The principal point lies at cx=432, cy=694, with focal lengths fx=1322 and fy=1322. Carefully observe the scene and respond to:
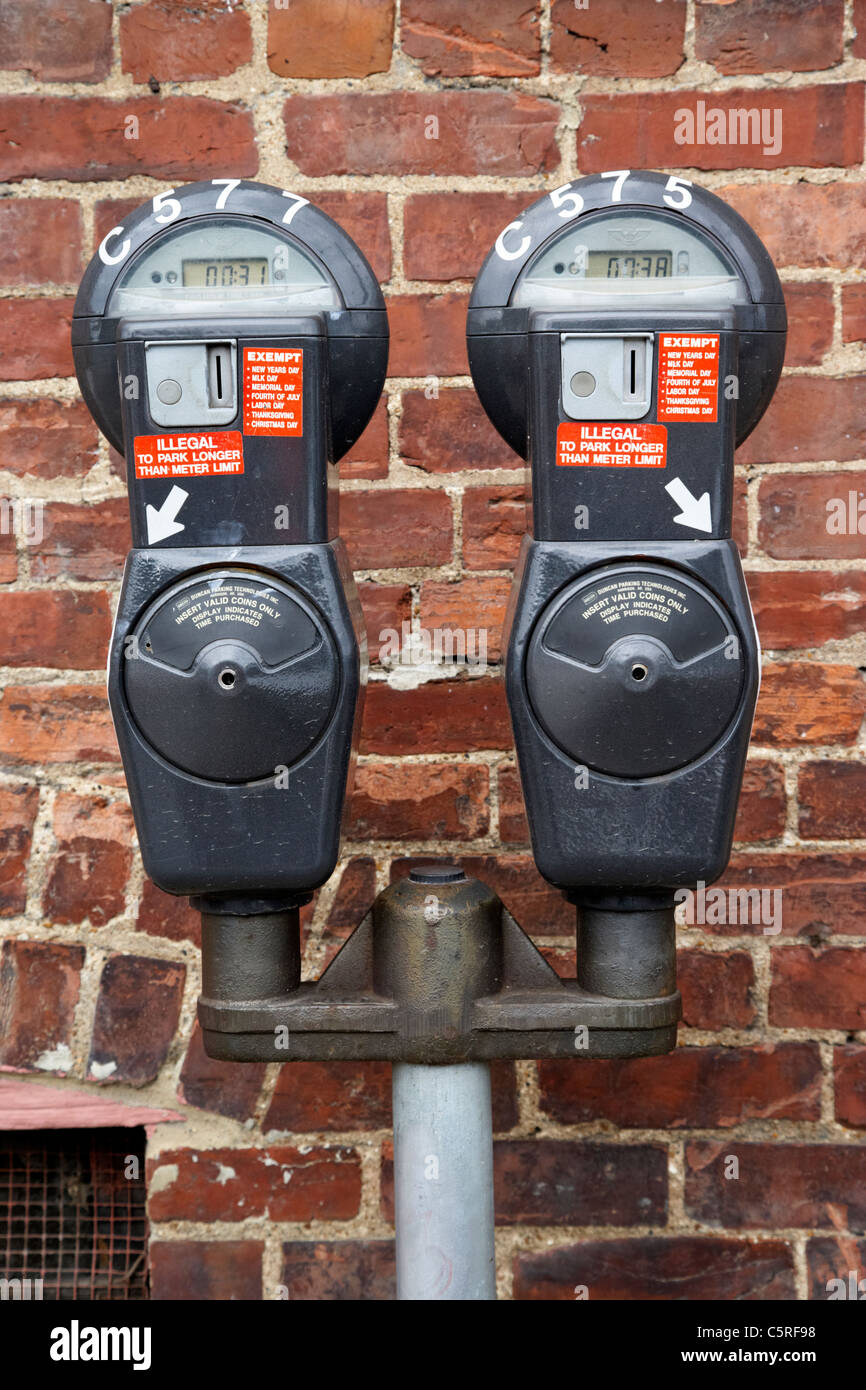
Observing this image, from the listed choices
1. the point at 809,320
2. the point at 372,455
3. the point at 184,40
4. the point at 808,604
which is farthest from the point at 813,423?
the point at 184,40

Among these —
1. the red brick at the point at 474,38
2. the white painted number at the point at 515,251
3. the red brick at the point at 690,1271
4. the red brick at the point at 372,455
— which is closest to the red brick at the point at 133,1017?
the red brick at the point at 690,1271

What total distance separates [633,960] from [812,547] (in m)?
0.74

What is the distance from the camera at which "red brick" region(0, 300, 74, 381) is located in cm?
185

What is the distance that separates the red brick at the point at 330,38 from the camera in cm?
181

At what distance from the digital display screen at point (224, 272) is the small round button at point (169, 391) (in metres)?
0.11

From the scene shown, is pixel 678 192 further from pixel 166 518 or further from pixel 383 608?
pixel 383 608

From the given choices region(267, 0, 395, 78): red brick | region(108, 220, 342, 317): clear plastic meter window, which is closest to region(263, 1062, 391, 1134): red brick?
region(108, 220, 342, 317): clear plastic meter window

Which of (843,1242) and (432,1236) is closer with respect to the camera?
(432,1236)

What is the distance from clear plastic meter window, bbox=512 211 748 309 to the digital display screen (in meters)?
0.28

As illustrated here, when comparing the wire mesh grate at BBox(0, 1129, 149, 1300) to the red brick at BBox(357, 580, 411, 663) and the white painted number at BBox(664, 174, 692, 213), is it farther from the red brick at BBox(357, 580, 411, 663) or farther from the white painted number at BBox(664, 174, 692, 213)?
the white painted number at BBox(664, 174, 692, 213)

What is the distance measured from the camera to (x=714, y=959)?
1890 mm

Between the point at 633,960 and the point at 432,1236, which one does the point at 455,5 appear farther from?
the point at 432,1236
